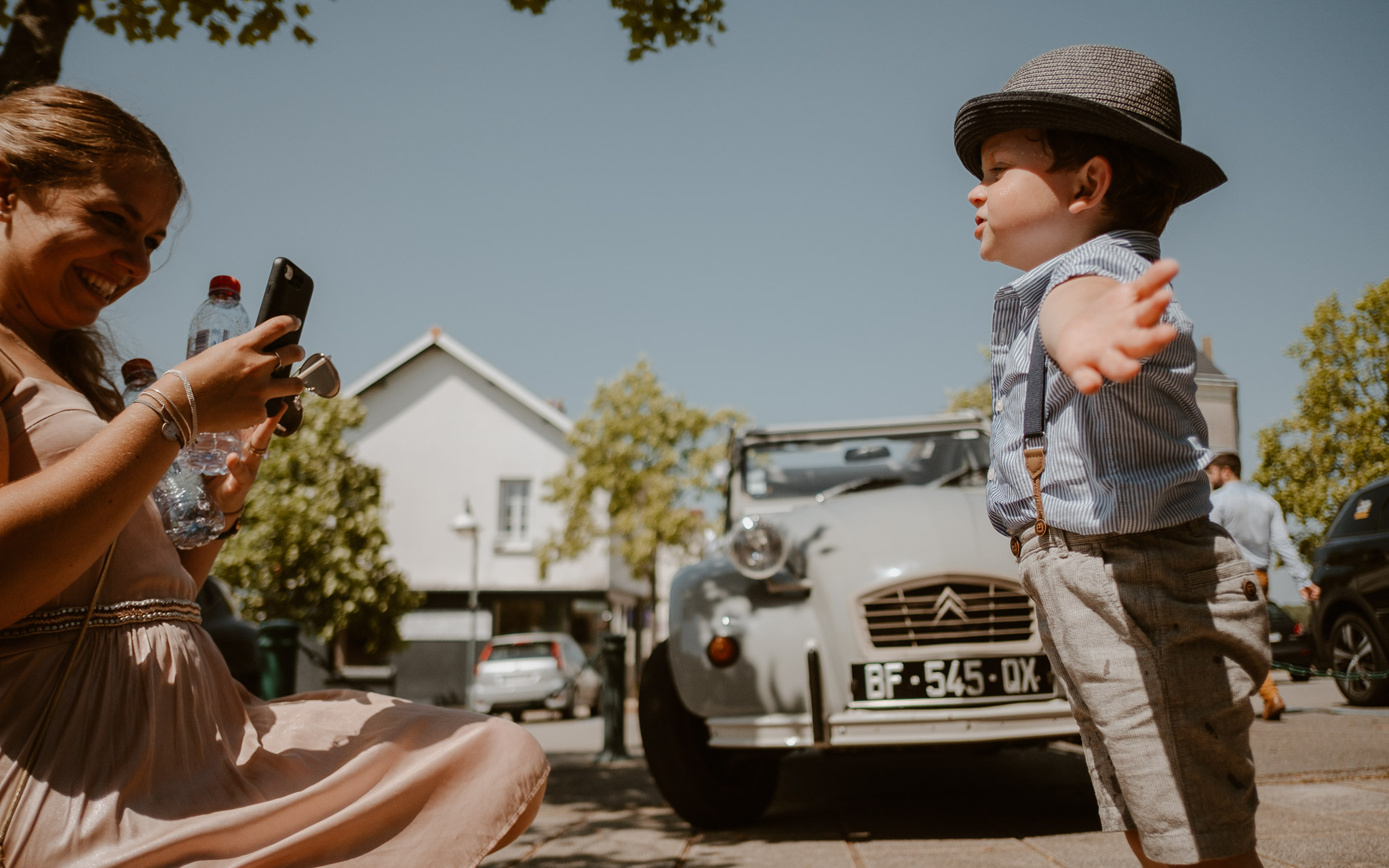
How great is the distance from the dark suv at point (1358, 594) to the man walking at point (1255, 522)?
104cm

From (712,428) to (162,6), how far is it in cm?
2165

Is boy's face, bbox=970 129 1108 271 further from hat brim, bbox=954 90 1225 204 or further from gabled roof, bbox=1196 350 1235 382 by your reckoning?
gabled roof, bbox=1196 350 1235 382

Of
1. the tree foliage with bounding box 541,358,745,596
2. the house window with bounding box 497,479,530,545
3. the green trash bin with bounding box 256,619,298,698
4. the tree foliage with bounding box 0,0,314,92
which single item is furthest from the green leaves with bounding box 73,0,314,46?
the house window with bounding box 497,479,530,545

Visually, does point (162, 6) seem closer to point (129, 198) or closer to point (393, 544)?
point (129, 198)

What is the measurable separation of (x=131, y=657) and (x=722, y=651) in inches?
113

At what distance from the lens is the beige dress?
48.1 inches

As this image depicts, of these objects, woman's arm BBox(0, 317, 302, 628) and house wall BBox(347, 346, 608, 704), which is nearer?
woman's arm BBox(0, 317, 302, 628)

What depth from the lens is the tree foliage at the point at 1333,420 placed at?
2422cm

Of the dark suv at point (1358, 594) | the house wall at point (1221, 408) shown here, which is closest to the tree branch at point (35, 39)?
the house wall at point (1221, 408)

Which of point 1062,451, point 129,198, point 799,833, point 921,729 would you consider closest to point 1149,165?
point 1062,451

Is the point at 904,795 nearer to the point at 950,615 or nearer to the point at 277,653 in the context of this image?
the point at 950,615

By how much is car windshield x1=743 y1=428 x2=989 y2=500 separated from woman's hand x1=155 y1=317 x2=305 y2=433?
4721mm

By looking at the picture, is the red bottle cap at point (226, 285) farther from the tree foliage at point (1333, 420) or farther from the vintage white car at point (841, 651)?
the tree foliage at point (1333, 420)

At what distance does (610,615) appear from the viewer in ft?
97.3
